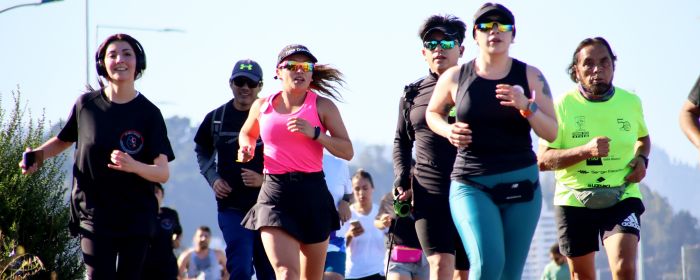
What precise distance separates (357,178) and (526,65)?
7513 millimetres

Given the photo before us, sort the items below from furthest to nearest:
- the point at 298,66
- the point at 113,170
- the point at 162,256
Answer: the point at 162,256, the point at 298,66, the point at 113,170

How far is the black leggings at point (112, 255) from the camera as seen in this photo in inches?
427

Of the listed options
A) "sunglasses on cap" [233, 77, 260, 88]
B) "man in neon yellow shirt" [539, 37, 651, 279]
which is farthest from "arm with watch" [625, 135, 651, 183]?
"sunglasses on cap" [233, 77, 260, 88]

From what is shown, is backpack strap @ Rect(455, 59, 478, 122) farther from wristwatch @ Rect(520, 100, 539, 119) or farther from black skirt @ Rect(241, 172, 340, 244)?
black skirt @ Rect(241, 172, 340, 244)

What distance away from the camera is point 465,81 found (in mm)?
10203

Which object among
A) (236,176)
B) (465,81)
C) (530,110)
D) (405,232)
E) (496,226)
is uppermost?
(465,81)

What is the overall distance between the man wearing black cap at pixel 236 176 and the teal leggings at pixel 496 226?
10.5 feet

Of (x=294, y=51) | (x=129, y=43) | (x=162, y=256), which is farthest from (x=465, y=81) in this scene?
(x=162, y=256)

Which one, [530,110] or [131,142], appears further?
[131,142]

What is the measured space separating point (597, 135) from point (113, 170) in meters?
3.91

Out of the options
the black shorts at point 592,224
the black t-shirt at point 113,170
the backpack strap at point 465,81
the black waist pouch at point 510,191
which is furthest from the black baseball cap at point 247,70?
the black waist pouch at point 510,191

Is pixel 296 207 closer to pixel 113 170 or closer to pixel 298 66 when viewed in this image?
pixel 298 66

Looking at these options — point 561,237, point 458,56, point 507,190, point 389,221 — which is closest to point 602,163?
point 561,237

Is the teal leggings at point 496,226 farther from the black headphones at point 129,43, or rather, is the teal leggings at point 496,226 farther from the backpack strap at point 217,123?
the backpack strap at point 217,123
